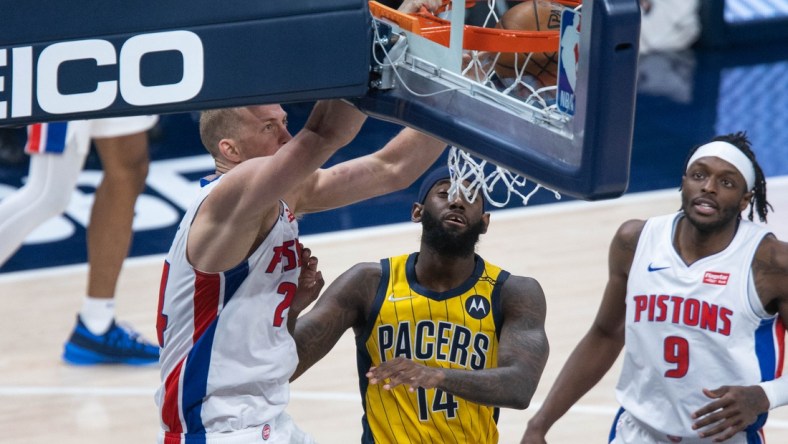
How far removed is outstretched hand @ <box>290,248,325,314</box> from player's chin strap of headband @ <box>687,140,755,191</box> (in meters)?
1.28

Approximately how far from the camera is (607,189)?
2.86 m

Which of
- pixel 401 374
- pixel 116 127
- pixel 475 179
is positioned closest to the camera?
pixel 401 374

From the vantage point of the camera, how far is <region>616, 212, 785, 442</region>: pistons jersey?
443cm

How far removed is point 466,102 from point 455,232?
1.28m

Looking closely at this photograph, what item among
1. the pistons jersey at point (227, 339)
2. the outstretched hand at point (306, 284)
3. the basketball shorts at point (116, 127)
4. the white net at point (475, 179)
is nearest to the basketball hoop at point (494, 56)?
the white net at point (475, 179)

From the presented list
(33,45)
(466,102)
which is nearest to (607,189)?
(466,102)

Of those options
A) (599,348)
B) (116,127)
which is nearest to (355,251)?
(116,127)

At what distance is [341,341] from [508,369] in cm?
303

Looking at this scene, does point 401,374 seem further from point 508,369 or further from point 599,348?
point 599,348

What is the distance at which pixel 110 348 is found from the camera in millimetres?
6965

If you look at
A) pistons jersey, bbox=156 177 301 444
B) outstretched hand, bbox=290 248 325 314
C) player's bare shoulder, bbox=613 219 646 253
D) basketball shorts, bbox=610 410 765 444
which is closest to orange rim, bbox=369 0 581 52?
pistons jersey, bbox=156 177 301 444

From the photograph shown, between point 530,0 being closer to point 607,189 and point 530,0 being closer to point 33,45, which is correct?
point 607,189

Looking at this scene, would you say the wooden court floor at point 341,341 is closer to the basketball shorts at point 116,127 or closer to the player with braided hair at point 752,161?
the basketball shorts at point 116,127

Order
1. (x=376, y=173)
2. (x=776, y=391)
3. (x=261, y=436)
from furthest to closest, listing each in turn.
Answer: (x=376, y=173) → (x=776, y=391) → (x=261, y=436)
